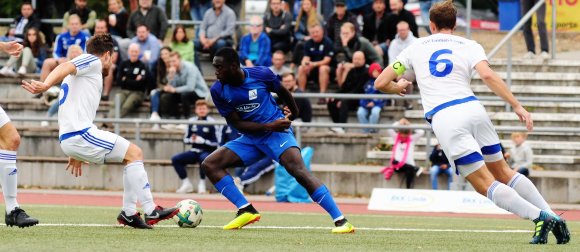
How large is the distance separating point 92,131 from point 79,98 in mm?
325

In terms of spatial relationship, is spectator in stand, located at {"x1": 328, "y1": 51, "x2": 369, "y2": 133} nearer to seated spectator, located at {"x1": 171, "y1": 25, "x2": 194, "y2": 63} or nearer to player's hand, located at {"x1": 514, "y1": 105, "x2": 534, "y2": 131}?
seated spectator, located at {"x1": 171, "y1": 25, "x2": 194, "y2": 63}

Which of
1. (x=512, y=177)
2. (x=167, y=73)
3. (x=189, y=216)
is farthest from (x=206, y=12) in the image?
(x=512, y=177)

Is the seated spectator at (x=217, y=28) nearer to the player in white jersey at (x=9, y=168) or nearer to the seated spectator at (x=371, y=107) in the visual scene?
the seated spectator at (x=371, y=107)

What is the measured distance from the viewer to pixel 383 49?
78.8 feet

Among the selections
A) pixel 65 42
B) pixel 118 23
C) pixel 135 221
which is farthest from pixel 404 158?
pixel 135 221

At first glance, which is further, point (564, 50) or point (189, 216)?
point (564, 50)

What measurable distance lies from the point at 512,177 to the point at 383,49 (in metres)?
12.9

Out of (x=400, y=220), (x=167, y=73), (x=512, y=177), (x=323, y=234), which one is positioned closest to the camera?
(x=512, y=177)

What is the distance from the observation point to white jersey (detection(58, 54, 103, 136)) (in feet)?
39.6

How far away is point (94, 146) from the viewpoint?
39.7 ft

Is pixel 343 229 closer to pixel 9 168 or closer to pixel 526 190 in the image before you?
pixel 526 190

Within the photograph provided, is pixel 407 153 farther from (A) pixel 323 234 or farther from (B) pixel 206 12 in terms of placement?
(A) pixel 323 234

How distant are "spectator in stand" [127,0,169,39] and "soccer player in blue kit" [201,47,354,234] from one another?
1298cm

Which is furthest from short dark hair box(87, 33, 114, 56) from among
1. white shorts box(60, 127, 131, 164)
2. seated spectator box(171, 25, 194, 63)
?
seated spectator box(171, 25, 194, 63)
